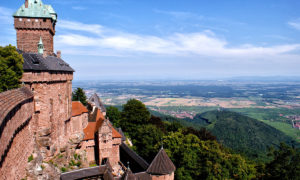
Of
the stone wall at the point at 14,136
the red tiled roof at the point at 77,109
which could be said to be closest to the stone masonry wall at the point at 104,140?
the red tiled roof at the point at 77,109

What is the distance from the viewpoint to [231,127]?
13050cm

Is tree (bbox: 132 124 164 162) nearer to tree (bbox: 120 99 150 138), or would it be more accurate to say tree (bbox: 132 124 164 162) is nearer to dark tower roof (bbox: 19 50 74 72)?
tree (bbox: 120 99 150 138)

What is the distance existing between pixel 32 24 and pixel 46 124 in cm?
1134

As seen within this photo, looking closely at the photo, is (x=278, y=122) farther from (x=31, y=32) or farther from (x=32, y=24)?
(x=32, y=24)

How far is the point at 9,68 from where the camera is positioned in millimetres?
17297

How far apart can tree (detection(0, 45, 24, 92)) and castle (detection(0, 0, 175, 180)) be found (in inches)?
34.5

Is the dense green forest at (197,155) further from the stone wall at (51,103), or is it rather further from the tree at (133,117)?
the stone wall at (51,103)

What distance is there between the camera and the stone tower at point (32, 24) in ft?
76.3

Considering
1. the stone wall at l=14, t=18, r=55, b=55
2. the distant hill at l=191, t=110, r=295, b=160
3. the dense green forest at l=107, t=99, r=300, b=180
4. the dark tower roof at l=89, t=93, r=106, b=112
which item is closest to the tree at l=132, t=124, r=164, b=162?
the dense green forest at l=107, t=99, r=300, b=180

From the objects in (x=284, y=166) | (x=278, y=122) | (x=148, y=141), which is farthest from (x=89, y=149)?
(x=278, y=122)

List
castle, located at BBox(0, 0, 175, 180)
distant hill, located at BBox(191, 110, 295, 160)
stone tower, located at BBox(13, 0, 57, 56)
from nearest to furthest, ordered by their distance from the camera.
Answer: castle, located at BBox(0, 0, 175, 180) < stone tower, located at BBox(13, 0, 57, 56) < distant hill, located at BBox(191, 110, 295, 160)

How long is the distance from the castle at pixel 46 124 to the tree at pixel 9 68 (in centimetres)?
88

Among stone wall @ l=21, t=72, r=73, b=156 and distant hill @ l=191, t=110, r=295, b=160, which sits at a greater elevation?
stone wall @ l=21, t=72, r=73, b=156

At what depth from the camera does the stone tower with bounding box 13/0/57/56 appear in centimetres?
2327
